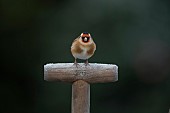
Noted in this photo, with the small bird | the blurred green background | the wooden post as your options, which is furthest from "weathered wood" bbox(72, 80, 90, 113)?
the blurred green background

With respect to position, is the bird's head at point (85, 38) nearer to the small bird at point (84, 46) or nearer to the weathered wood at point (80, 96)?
the small bird at point (84, 46)

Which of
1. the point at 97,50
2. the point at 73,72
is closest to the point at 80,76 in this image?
the point at 73,72

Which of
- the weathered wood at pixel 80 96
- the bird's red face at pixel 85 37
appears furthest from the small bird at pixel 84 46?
the weathered wood at pixel 80 96

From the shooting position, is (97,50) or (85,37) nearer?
(85,37)

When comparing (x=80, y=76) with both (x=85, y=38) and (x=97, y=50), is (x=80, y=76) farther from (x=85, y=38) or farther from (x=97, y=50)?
(x=97, y=50)
